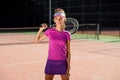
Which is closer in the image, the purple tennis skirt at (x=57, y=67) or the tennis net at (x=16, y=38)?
the purple tennis skirt at (x=57, y=67)

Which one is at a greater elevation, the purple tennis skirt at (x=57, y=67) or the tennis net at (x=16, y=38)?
the purple tennis skirt at (x=57, y=67)

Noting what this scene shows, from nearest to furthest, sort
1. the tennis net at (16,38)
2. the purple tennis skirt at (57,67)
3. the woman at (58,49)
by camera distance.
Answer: the woman at (58,49) < the purple tennis skirt at (57,67) < the tennis net at (16,38)

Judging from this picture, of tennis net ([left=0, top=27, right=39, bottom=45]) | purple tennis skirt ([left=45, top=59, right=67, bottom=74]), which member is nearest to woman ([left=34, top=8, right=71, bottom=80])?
purple tennis skirt ([left=45, top=59, right=67, bottom=74])

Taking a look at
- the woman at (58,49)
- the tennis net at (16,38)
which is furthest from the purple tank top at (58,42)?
the tennis net at (16,38)

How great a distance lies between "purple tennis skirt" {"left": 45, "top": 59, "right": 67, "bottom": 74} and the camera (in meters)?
5.46

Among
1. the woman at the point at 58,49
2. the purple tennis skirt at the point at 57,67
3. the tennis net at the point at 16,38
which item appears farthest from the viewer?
the tennis net at the point at 16,38

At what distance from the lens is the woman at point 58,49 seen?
5.35 metres

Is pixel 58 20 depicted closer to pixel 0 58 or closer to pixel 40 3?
pixel 0 58

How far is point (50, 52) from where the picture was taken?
5.47 meters

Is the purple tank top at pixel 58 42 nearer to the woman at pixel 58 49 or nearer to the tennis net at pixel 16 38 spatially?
the woman at pixel 58 49

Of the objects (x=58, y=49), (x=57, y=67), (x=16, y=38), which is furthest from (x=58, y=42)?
(x=16, y=38)

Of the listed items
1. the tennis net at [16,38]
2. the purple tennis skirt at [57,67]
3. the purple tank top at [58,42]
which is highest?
the purple tank top at [58,42]

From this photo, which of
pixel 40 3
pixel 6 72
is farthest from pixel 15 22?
pixel 6 72

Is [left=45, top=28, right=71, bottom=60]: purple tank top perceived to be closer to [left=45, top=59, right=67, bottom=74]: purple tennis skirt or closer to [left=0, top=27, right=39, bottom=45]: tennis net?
[left=45, top=59, right=67, bottom=74]: purple tennis skirt
